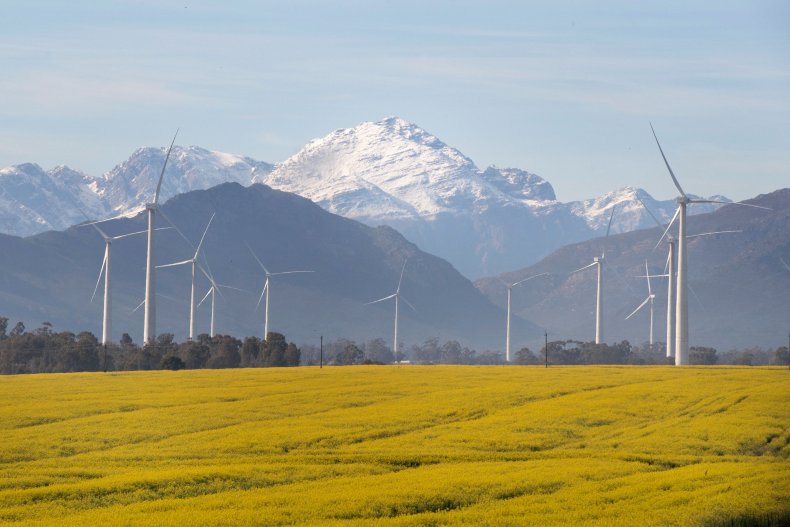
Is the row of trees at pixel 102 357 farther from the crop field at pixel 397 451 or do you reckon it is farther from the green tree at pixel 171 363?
the crop field at pixel 397 451

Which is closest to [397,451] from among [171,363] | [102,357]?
[171,363]

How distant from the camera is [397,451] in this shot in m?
71.2

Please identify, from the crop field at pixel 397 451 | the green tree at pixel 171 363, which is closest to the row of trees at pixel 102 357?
the green tree at pixel 171 363

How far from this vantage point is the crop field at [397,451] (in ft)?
171

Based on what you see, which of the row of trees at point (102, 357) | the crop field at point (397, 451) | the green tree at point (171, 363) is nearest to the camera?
the crop field at point (397, 451)

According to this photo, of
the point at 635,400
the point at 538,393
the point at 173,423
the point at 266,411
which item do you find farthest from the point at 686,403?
the point at 173,423

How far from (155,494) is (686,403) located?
2043 inches

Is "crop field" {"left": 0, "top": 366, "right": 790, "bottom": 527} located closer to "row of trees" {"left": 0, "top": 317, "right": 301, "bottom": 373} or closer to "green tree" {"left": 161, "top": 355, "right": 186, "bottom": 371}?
"green tree" {"left": 161, "top": 355, "right": 186, "bottom": 371}

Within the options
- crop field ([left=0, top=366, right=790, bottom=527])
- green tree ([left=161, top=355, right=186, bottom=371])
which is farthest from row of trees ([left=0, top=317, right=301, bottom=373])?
crop field ([left=0, top=366, right=790, bottom=527])

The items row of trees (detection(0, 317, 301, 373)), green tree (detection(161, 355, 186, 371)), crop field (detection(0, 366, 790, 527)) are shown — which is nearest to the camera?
crop field (detection(0, 366, 790, 527))

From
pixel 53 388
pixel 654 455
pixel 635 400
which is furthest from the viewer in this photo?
pixel 53 388

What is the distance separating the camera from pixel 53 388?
109250 mm

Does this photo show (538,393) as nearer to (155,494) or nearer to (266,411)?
(266,411)

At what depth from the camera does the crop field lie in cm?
5200
